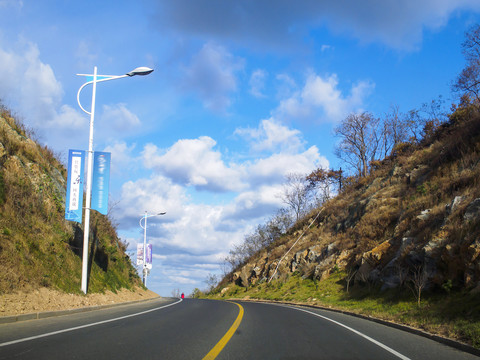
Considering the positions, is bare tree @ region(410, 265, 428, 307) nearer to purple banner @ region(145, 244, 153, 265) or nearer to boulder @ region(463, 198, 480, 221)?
boulder @ region(463, 198, 480, 221)

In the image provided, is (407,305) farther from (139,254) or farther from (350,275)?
(139,254)

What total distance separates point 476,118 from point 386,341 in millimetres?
23128

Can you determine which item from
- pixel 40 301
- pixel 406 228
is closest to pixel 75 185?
pixel 40 301

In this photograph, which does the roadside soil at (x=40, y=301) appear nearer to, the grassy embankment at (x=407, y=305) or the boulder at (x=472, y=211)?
the grassy embankment at (x=407, y=305)

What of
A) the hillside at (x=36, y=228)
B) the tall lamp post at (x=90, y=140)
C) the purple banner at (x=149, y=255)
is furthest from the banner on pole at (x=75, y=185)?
the purple banner at (x=149, y=255)

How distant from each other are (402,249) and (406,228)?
3.31m

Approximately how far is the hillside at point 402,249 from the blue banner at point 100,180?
13.1m

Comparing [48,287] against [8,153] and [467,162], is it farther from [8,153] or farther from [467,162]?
[467,162]

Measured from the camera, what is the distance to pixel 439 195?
22594 mm

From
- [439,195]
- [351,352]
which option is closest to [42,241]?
[351,352]

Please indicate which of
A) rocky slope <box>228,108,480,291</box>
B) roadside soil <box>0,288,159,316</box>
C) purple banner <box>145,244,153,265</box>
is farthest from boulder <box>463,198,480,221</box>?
purple banner <box>145,244,153,265</box>

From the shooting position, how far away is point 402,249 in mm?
19766

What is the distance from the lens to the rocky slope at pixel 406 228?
14.8 m

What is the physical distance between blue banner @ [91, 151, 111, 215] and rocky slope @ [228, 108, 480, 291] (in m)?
14.4
